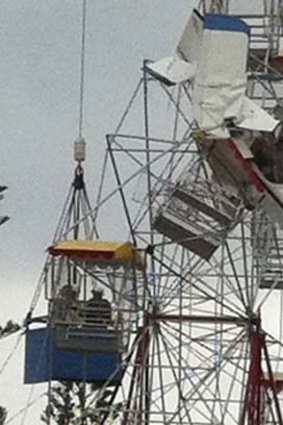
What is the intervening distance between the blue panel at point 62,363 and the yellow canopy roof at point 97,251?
175 centimetres

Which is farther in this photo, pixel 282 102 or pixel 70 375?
pixel 70 375

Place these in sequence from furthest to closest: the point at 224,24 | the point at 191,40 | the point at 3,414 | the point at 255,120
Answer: the point at 3,414 < the point at 191,40 < the point at 224,24 < the point at 255,120

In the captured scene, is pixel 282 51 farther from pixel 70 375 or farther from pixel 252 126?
pixel 70 375

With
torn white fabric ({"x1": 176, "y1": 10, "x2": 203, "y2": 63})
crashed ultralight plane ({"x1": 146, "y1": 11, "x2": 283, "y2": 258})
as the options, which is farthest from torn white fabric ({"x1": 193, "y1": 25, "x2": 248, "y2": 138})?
torn white fabric ({"x1": 176, "y1": 10, "x2": 203, "y2": 63})

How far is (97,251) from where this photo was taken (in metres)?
25.9

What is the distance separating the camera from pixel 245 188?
23797 mm

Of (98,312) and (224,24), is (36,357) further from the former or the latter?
(224,24)

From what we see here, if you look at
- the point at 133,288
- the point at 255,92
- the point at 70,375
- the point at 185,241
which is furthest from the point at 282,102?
the point at 70,375

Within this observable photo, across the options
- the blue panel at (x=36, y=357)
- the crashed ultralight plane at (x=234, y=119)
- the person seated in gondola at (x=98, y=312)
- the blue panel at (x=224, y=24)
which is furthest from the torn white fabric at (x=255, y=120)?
the blue panel at (x=36, y=357)

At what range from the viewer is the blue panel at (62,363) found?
2747cm

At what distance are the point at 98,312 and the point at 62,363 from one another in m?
1.16

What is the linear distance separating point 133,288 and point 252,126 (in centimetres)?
541

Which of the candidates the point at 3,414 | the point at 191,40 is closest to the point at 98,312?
the point at 191,40

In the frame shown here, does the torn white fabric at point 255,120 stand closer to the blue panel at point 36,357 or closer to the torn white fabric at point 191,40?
the torn white fabric at point 191,40
